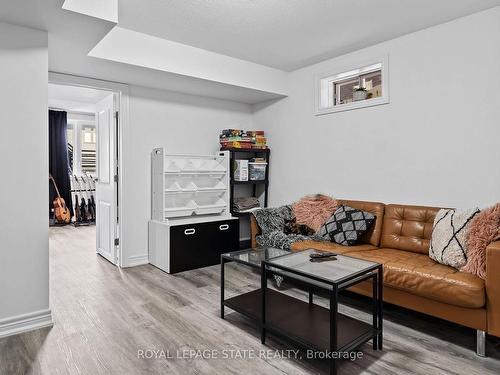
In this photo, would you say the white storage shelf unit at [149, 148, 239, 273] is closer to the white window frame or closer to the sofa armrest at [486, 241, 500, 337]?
the white window frame

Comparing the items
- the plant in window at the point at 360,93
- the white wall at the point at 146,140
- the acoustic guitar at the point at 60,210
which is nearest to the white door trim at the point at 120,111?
the white wall at the point at 146,140

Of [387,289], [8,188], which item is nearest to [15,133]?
[8,188]

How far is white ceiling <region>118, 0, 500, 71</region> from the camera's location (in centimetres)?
254

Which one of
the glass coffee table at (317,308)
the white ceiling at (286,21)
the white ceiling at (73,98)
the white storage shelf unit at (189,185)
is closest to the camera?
the glass coffee table at (317,308)

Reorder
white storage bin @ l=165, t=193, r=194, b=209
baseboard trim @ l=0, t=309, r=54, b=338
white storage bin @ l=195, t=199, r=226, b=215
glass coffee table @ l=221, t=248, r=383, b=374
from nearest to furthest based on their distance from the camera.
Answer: glass coffee table @ l=221, t=248, r=383, b=374, baseboard trim @ l=0, t=309, r=54, b=338, white storage bin @ l=165, t=193, r=194, b=209, white storage bin @ l=195, t=199, r=226, b=215

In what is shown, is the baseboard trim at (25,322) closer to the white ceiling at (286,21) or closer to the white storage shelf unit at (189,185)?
the white storage shelf unit at (189,185)

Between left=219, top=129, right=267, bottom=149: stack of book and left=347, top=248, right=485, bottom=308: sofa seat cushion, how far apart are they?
2337 mm

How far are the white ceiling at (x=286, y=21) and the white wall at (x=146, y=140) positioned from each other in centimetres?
92

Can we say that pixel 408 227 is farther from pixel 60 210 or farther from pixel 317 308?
pixel 60 210

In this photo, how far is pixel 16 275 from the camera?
7.41ft

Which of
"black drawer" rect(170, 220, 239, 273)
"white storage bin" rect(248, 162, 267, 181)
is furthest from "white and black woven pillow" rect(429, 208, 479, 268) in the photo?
"white storage bin" rect(248, 162, 267, 181)

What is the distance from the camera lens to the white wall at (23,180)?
87.3 inches

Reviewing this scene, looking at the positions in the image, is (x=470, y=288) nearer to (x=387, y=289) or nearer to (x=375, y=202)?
(x=387, y=289)

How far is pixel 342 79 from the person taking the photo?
383 cm
